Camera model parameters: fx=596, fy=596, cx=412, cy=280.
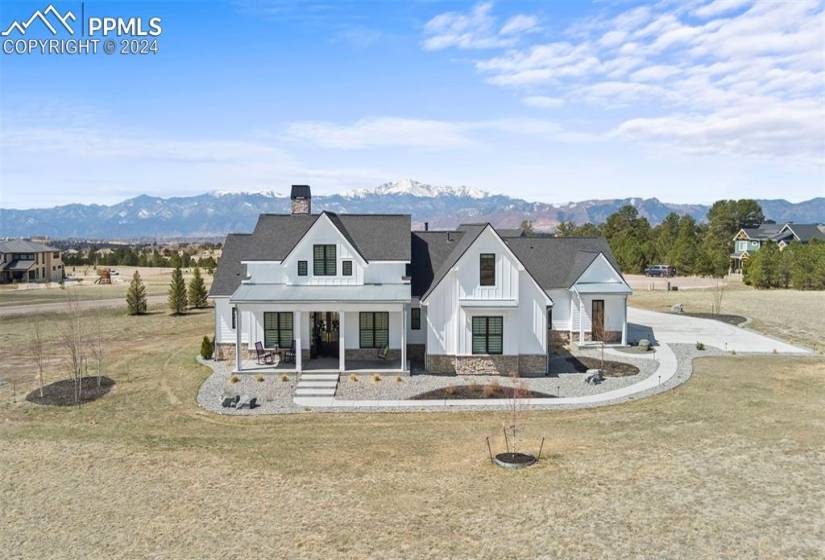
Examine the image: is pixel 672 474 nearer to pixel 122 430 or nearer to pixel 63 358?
pixel 122 430

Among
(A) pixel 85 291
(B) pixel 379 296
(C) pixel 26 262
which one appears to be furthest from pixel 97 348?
(C) pixel 26 262

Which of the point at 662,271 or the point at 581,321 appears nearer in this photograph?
the point at 581,321

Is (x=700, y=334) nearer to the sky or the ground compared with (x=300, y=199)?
nearer to the ground

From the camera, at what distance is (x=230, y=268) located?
100 ft

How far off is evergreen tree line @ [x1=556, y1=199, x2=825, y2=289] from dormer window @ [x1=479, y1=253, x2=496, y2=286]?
55.0 metres

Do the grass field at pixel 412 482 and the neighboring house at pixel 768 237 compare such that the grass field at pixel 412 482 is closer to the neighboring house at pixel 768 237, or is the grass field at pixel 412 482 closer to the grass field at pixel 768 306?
the grass field at pixel 768 306

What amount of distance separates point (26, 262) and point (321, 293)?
236 ft

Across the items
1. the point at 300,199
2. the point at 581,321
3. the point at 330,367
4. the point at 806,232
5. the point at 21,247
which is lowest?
the point at 330,367

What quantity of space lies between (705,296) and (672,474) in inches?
1912

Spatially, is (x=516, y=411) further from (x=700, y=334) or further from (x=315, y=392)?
(x=700, y=334)

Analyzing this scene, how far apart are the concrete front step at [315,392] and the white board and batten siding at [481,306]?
16.8ft

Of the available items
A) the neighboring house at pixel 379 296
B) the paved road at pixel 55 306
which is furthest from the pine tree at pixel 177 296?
the neighboring house at pixel 379 296

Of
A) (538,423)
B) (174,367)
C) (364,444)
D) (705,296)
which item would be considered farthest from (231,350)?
(705,296)

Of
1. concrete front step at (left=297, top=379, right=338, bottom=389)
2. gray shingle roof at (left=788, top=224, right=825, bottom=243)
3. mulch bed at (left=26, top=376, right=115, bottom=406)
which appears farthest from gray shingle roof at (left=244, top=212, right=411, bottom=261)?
gray shingle roof at (left=788, top=224, right=825, bottom=243)
